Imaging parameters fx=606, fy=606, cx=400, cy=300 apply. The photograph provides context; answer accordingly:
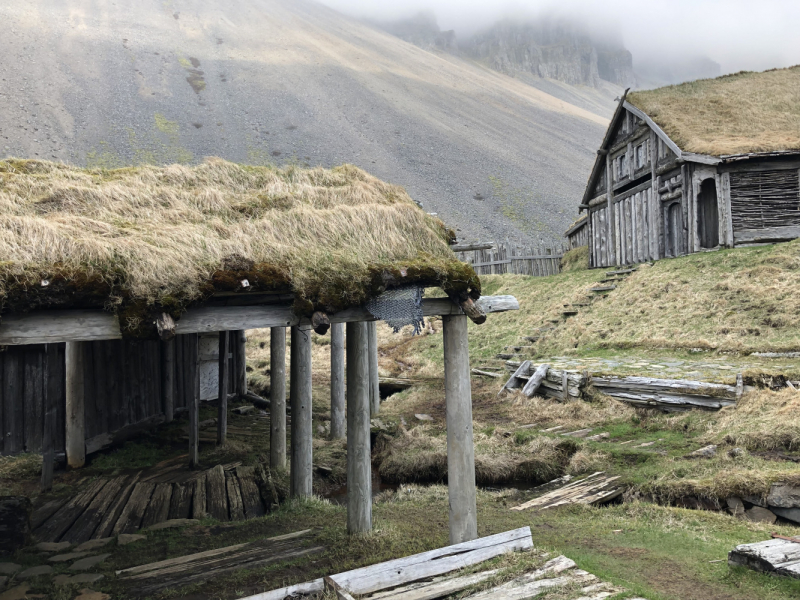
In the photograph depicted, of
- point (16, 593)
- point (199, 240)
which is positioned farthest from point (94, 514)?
point (199, 240)

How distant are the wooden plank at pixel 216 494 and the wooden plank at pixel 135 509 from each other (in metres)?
0.88

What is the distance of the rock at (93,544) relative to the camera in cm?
733

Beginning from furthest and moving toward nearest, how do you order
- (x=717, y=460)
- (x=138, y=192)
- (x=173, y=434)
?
(x=173, y=434)
(x=717, y=460)
(x=138, y=192)

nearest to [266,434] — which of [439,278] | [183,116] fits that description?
[439,278]

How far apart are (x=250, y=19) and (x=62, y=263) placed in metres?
98.5

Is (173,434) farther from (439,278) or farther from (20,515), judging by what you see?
(439,278)

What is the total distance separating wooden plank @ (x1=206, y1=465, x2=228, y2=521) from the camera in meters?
8.89

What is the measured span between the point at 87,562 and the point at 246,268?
4.09 m

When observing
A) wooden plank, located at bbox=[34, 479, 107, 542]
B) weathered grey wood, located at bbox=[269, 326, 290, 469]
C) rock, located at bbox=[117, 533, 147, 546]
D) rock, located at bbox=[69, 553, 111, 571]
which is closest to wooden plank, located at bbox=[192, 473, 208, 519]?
rock, located at bbox=[117, 533, 147, 546]

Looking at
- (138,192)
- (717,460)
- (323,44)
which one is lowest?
(717,460)

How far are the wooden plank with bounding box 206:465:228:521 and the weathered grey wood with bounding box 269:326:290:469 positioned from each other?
1.01m

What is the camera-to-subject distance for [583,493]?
875 cm

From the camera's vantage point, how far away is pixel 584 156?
73250 millimetres

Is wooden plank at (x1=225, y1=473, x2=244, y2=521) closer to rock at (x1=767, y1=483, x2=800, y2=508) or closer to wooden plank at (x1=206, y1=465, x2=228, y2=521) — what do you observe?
wooden plank at (x1=206, y1=465, x2=228, y2=521)
